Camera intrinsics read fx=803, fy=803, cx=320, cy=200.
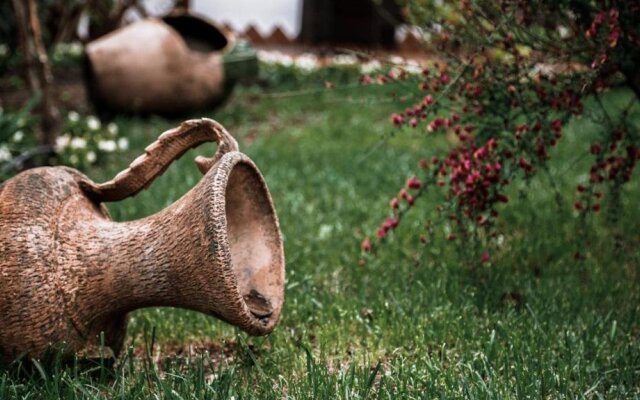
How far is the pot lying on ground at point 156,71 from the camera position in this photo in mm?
6734

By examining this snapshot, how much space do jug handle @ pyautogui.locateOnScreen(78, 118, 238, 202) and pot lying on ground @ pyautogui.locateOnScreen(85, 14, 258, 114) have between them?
15.5 feet

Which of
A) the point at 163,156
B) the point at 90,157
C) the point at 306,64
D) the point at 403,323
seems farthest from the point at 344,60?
the point at 163,156

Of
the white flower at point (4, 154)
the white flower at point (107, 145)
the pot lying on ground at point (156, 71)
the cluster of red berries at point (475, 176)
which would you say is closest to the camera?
the cluster of red berries at point (475, 176)

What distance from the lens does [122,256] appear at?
202cm

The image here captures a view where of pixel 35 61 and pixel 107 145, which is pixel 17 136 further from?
pixel 107 145

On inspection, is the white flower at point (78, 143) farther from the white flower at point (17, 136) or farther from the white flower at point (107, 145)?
the white flower at point (17, 136)

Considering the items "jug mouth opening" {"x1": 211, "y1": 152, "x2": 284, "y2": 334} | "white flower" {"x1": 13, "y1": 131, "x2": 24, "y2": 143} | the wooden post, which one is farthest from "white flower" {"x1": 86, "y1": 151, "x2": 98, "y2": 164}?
"jug mouth opening" {"x1": 211, "y1": 152, "x2": 284, "y2": 334}

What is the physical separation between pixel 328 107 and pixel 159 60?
5.95 feet

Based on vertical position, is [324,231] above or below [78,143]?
above

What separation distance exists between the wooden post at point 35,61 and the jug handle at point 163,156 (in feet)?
8.61

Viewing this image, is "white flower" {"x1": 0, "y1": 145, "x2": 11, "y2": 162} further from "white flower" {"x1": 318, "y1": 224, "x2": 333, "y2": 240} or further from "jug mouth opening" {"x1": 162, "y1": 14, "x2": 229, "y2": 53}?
"jug mouth opening" {"x1": 162, "y1": 14, "x2": 229, "y2": 53}

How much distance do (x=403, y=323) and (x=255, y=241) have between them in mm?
511

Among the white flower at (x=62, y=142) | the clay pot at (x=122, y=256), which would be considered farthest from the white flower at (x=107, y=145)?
the clay pot at (x=122, y=256)

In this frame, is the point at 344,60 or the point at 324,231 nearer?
the point at 324,231
